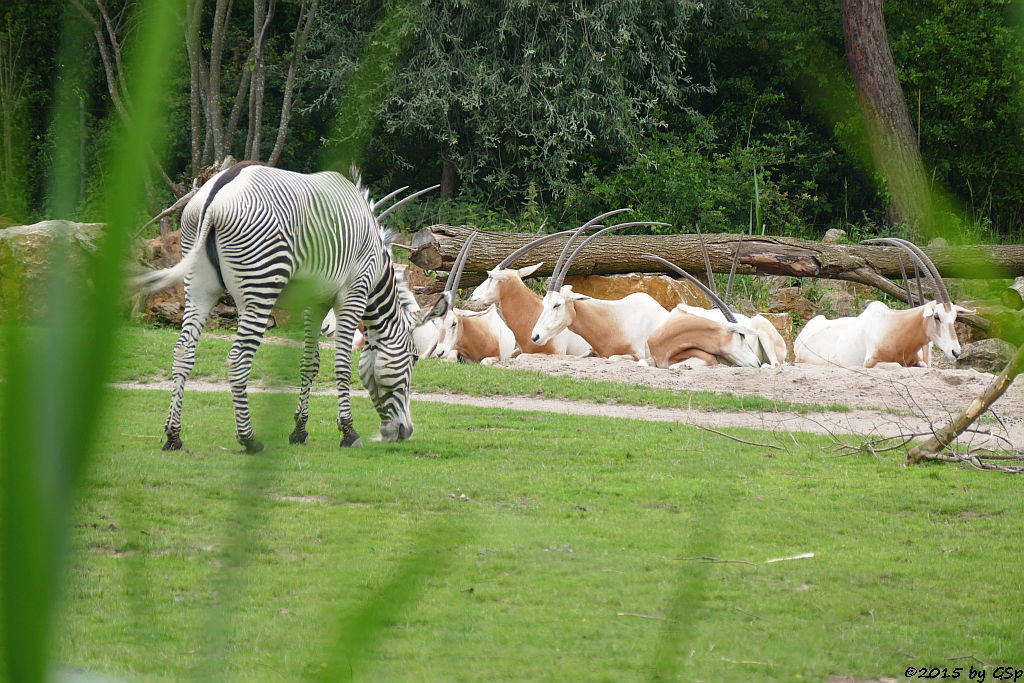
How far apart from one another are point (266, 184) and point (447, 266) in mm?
6848

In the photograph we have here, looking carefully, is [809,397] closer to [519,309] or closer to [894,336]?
[894,336]

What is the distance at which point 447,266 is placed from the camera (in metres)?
13.0

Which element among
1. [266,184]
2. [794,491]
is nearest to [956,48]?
[794,491]

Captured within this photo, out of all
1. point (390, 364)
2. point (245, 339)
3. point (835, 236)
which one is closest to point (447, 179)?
point (835, 236)

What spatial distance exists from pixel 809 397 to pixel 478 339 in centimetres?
382

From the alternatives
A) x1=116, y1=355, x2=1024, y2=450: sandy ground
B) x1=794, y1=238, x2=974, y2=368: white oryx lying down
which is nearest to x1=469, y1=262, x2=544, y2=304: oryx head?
x1=116, y1=355, x2=1024, y2=450: sandy ground

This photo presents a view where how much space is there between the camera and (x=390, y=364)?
664cm

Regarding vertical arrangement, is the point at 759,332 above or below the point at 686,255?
below

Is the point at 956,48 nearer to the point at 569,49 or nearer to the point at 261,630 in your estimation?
the point at 261,630

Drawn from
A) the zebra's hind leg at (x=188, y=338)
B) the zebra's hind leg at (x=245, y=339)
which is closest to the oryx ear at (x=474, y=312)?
the zebra's hind leg at (x=188, y=338)

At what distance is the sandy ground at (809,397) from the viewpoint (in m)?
7.97

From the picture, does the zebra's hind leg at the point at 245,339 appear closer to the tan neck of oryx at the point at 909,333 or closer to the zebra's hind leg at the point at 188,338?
the zebra's hind leg at the point at 188,338

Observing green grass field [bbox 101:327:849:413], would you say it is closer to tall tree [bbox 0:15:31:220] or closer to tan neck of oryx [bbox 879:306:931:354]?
tan neck of oryx [bbox 879:306:931:354]

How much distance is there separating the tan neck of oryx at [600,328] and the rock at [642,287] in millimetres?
2029
